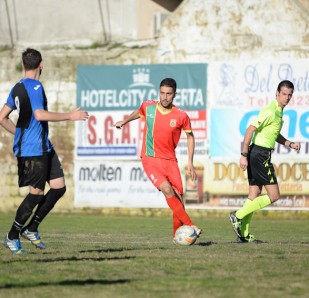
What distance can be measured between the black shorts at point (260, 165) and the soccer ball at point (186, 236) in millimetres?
1774

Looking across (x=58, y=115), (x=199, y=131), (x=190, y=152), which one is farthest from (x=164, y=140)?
(x=199, y=131)

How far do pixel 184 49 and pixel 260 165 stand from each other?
11.7m

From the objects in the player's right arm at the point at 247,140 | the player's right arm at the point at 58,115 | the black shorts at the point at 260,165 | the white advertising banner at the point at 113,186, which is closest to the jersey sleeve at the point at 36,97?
the player's right arm at the point at 58,115

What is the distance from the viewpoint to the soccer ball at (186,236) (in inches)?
529

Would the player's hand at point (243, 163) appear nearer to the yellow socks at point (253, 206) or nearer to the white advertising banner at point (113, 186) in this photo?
the yellow socks at point (253, 206)

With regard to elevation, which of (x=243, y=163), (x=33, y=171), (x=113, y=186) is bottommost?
(x=113, y=186)

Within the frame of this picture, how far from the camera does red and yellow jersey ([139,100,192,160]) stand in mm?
14172

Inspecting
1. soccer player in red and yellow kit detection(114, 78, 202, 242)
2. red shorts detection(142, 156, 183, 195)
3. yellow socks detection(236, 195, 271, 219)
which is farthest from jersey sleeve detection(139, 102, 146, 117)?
yellow socks detection(236, 195, 271, 219)

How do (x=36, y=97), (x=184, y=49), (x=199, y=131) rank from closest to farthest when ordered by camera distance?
(x=36, y=97), (x=199, y=131), (x=184, y=49)

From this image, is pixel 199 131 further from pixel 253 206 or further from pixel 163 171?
pixel 163 171

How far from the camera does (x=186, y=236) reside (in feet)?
44.1

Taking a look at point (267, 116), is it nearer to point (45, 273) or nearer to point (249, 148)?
point (249, 148)

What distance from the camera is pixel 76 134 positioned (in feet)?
88.5

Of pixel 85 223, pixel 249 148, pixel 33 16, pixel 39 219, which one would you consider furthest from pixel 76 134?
pixel 39 219
